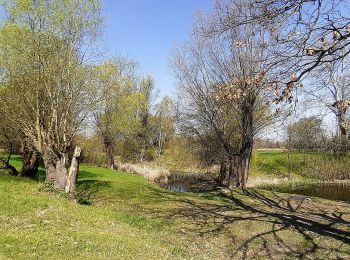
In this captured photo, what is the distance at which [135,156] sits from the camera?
5400 centimetres

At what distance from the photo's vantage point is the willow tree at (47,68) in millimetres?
18234

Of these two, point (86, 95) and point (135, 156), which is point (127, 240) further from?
point (135, 156)

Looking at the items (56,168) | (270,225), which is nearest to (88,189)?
(56,168)

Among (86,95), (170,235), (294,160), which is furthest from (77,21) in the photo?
(294,160)

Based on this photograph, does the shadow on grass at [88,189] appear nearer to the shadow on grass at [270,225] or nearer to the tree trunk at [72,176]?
the tree trunk at [72,176]

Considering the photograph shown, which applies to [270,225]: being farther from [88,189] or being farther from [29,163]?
[29,163]

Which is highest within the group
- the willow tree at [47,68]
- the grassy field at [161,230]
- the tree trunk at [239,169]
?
the willow tree at [47,68]

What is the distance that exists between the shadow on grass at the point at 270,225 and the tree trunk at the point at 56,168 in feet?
17.2

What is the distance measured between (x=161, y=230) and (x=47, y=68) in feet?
34.9

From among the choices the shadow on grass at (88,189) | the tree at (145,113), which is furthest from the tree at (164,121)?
the shadow on grass at (88,189)

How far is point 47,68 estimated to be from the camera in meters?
18.7

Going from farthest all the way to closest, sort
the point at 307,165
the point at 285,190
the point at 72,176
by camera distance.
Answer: the point at 307,165, the point at 285,190, the point at 72,176

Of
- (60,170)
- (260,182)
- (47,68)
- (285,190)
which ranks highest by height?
(47,68)

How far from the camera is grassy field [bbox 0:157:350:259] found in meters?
9.38
